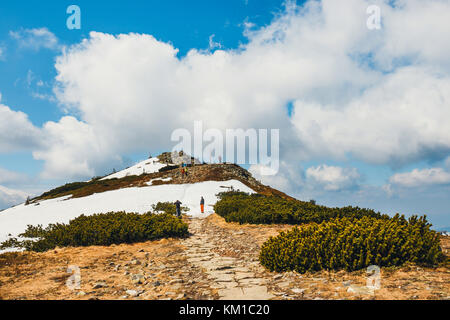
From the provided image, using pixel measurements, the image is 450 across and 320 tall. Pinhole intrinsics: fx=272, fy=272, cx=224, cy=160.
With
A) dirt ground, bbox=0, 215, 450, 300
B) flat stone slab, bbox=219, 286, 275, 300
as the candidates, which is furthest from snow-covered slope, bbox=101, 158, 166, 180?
flat stone slab, bbox=219, 286, 275, 300

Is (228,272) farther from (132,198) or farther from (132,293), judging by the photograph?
(132,198)

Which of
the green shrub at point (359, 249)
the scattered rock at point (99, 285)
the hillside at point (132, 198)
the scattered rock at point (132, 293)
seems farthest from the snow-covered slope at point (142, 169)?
the green shrub at point (359, 249)

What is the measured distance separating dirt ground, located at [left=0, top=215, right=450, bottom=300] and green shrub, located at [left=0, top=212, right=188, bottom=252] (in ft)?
2.41

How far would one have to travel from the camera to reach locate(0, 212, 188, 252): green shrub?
1168 cm

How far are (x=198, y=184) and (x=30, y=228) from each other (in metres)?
23.7

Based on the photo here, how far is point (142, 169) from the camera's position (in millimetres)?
65250

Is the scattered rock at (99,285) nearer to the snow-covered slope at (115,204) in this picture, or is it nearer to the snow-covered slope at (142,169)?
the snow-covered slope at (115,204)

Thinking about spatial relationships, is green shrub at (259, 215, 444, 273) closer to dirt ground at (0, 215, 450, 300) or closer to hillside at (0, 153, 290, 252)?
dirt ground at (0, 215, 450, 300)

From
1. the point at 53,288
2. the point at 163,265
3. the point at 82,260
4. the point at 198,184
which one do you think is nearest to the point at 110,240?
the point at 82,260

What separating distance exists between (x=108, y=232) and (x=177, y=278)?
6146mm

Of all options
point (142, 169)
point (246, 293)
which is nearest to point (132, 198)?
point (246, 293)

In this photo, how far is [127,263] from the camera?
9094 mm

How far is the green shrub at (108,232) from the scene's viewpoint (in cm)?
1168
